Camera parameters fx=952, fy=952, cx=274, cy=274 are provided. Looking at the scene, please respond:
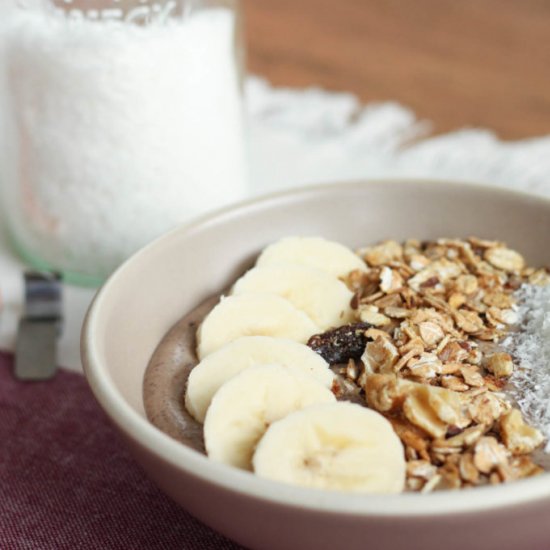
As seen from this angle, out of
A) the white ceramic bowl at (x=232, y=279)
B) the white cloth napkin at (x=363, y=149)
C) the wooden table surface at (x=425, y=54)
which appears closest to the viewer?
the white ceramic bowl at (x=232, y=279)

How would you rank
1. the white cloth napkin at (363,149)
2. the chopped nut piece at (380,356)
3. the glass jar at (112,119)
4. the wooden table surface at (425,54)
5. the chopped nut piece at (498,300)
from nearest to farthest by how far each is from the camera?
the chopped nut piece at (380,356) → the chopped nut piece at (498,300) → the glass jar at (112,119) → the white cloth napkin at (363,149) → the wooden table surface at (425,54)

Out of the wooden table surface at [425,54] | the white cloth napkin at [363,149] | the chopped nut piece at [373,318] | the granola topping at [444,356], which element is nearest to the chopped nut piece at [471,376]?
the granola topping at [444,356]

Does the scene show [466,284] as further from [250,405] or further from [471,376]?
[250,405]

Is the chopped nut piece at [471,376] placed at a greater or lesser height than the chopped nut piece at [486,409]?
lesser

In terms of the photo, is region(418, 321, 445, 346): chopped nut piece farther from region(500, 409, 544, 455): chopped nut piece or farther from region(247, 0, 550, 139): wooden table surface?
region(247, 0, 550, 139): wooden table surface

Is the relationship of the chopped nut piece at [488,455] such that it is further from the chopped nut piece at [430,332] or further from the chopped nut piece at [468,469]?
the chopped nut piece at [430,332]

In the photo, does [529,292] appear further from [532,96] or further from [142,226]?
[532,96]
